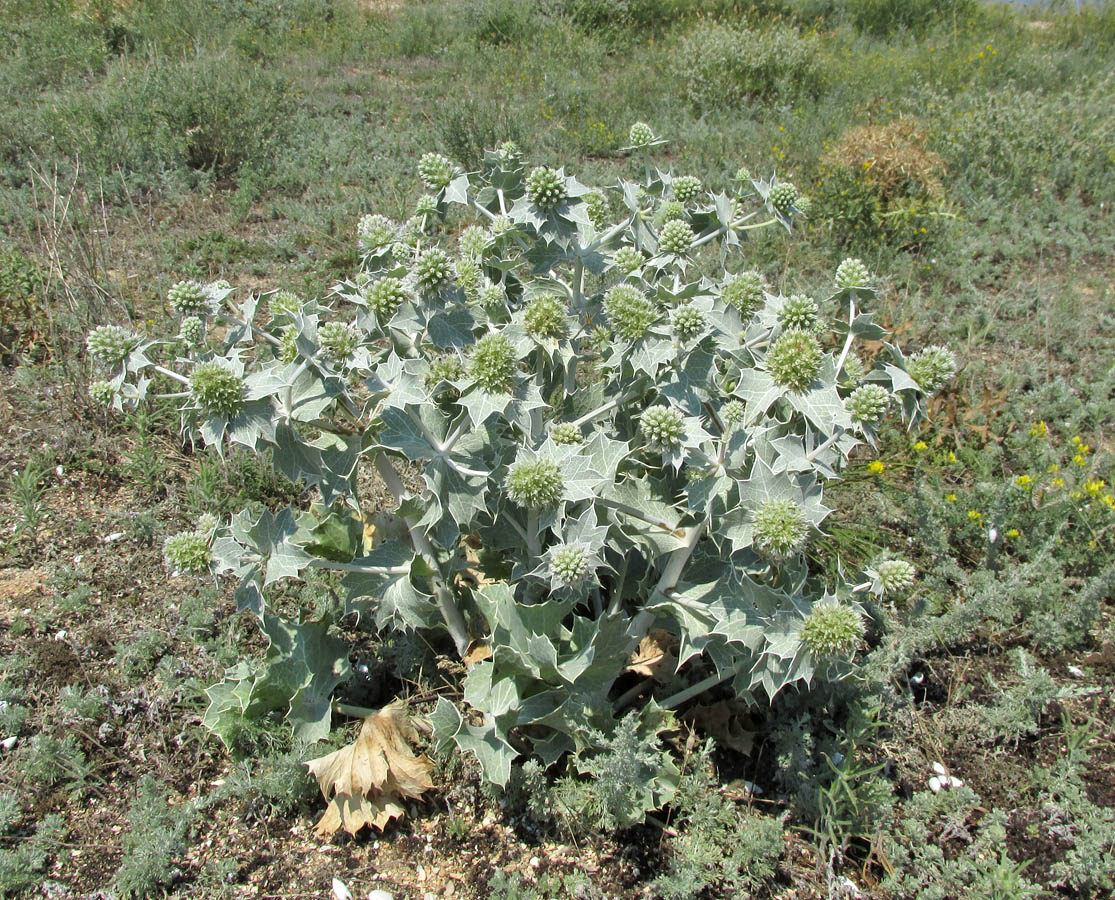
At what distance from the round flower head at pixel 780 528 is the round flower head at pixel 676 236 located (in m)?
1.03

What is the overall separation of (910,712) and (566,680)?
1.67 meters

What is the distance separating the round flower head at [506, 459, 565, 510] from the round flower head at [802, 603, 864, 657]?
825mm

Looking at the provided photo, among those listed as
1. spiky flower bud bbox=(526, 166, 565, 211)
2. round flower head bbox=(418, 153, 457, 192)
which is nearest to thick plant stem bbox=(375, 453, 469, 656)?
spiky flower bud bbox=(526, 166, 565, 211)

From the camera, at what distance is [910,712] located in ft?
10.8

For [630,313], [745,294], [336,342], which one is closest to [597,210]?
[745,294]

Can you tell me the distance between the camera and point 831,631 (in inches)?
88.0

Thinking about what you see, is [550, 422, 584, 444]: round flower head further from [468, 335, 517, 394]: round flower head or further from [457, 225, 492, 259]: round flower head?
[457, 225, 492, 259]: round flower head

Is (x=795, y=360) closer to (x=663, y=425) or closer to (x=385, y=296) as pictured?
(x=663, y=425)

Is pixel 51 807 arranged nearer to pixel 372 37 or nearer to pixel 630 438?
pixel 630 438

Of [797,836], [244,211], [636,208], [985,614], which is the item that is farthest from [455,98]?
[797,836]

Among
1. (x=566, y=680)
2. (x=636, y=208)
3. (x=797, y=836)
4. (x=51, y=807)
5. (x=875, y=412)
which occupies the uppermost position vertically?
(x=636, y=208)

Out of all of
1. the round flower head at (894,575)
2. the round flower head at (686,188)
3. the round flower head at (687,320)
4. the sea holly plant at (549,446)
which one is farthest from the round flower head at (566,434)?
the round flower head at (686,188)

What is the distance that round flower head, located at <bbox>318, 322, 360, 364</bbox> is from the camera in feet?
7.73

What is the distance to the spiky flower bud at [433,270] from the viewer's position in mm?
2402
